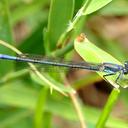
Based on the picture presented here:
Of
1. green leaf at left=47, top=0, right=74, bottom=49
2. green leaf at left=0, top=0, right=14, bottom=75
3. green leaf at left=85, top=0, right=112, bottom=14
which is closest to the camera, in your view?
green leaf at left=85, top=0, right=112, bottom=14

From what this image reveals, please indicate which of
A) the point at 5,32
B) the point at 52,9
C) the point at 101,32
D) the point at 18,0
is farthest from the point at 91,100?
the point at 52,9

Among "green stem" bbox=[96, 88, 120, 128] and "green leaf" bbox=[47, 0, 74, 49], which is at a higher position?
"green leaf" bbox=[47, 0, 74, 49]

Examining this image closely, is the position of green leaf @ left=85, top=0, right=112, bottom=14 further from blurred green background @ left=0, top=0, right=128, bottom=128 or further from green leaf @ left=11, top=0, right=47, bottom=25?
green leaf @ left=11, top=0, right=47, bottom=25

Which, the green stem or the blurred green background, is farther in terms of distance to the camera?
the blurred green background

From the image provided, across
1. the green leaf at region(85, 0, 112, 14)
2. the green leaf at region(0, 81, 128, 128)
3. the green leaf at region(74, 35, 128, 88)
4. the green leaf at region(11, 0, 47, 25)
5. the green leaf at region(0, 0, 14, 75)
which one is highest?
the green leaf at region(85, 0, 112, 14)

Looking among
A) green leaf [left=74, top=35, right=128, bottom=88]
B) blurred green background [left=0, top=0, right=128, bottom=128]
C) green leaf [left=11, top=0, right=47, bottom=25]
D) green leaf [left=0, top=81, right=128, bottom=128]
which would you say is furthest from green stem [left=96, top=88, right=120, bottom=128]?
green leaf [left=11, top=0, right=47, bottom=25]

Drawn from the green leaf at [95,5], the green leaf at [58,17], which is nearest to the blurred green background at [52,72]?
the green leaf at [58,17]

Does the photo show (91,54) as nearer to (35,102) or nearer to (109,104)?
(109,104)

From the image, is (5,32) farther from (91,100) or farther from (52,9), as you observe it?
(91,100)

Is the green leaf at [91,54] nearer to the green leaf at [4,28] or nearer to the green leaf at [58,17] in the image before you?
the green leaf at [58,17]
